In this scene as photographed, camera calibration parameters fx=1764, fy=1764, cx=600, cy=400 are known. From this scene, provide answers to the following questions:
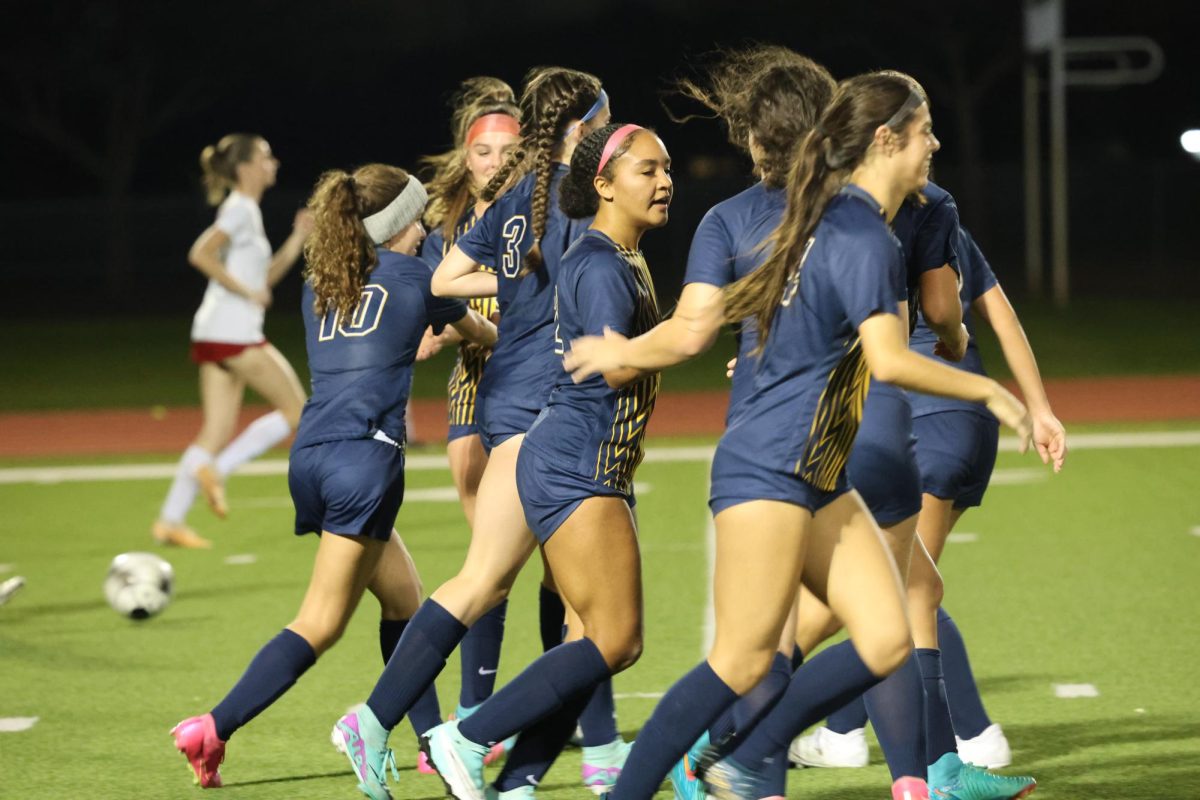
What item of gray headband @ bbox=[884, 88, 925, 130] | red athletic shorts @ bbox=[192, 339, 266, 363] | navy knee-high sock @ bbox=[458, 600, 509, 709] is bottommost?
navy knee-high sock @ bbox=[458, 600, 509, 709]

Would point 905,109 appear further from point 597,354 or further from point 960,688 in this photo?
point 960,688

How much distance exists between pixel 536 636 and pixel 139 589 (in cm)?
162

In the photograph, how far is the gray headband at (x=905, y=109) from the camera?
13.0ft

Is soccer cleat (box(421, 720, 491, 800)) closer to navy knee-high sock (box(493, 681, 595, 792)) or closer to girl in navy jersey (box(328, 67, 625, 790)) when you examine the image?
navy knee-high sock (box(493, 681, 595, 792))

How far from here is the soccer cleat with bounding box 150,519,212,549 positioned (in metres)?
9.50

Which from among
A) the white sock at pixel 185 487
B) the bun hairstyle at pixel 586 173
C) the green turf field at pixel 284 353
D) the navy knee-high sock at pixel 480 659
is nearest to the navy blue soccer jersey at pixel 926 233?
the bun hairstyle at pixel 586 173

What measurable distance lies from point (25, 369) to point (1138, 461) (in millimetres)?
14535

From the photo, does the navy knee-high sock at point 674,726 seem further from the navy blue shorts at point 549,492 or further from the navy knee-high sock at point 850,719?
the navy knee-high sock at point 850,719

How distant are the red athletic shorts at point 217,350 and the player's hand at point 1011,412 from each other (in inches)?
255

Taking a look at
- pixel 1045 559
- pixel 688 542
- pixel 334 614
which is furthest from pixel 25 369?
pixel 334 614

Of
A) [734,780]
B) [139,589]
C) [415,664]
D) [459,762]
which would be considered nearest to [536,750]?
[459,762]

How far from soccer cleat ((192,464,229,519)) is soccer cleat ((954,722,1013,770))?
208 inches

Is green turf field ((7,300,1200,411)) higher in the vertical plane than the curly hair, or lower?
→ lower

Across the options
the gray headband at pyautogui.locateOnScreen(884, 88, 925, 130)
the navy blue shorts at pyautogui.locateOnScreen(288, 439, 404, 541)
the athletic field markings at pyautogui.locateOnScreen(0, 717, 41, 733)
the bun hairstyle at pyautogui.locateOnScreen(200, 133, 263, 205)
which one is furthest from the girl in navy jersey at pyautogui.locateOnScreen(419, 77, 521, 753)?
the bun hairstyle at pyautogui.locateOnScreen(200, 133, 263, 205)
